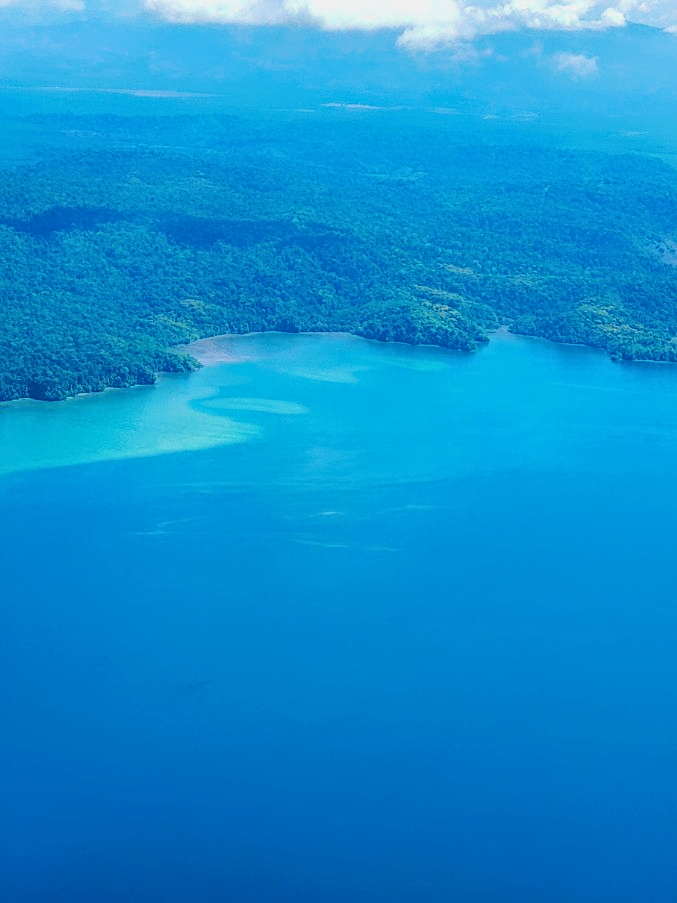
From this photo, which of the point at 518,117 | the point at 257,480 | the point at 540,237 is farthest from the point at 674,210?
the point at 518,117

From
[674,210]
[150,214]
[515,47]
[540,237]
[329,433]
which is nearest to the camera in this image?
[329,433]

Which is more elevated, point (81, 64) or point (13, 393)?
point (81, 64)

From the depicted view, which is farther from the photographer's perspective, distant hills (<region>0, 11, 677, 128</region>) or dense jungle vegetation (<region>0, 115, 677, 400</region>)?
distant hills (<region>0, 11, 677, 128</region>)

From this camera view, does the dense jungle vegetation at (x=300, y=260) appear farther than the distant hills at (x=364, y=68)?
No

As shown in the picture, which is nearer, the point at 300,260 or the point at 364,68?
the point at 300,260

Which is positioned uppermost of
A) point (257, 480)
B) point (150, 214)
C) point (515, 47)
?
point (515, 47)

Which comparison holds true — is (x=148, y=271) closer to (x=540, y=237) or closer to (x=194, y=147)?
(x=540, y=237)

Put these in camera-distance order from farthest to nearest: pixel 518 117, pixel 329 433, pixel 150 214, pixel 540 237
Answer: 1. pixel 518 117
2. pixel 540 237
3. pixel 150 214
4. pixel 329 433

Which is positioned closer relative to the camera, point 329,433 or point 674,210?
point 329,433
